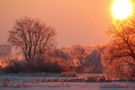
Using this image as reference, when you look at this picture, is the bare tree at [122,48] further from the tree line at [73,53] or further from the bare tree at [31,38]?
the bare tree at [31,38]

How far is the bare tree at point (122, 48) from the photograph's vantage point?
4488cm

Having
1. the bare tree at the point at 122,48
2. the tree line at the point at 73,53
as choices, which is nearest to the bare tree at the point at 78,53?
the tree line at the point at 73,53

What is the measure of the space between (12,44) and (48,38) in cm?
634

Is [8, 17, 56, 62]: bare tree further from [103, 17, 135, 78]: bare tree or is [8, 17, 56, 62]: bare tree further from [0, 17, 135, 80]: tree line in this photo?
[103, 17, 135, 78]: bare tree

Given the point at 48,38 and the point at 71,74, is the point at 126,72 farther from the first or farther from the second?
the point at 48,38

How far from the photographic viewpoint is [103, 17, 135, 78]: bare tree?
1767 inches

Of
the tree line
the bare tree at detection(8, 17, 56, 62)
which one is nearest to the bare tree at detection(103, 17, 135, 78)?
the tree line

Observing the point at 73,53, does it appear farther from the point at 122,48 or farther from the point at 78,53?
the point at 122,48

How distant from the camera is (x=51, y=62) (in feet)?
193

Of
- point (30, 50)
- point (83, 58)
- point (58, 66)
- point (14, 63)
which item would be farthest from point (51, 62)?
point (83, 58)

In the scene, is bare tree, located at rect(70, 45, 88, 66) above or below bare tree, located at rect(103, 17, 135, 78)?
above

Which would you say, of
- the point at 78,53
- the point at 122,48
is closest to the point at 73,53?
the point at 78,53

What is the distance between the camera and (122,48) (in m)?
45.1

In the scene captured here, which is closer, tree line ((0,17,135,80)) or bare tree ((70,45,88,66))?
tree line ((0,17,135,80))
